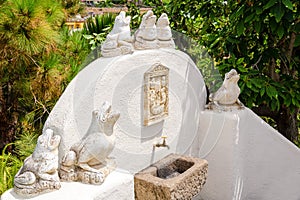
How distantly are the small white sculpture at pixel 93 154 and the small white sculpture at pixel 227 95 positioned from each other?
153 cm

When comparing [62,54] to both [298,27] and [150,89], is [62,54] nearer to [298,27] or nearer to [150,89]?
[150,89]

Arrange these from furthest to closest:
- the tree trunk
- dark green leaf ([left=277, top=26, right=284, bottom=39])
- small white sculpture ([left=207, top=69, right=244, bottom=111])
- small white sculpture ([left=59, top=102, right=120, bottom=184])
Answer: the tree trunk → small white sculpture ([left=207, top=69, right=244, bottom=111]) → dark green leaf ([left=277, top=26, right=284, bottom=39]) → small white sculpture ([left=59, top=102, right=120, bottom=184])

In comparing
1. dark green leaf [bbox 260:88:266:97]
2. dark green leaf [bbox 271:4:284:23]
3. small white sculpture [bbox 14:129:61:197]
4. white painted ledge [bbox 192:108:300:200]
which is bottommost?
white painted ledge [bbox 192:108:300:200]

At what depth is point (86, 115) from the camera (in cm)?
235

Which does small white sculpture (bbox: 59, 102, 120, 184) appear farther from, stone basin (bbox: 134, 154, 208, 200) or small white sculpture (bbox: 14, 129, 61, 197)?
stone basin (bbox: 134, 154, 208, 200)

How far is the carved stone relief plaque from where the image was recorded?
2877 millimetres

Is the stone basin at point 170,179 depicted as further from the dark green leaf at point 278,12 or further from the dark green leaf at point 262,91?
the dark green leaf at point 278,12

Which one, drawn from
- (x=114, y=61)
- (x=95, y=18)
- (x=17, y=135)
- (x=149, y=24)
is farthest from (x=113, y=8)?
(x=114, y=61)

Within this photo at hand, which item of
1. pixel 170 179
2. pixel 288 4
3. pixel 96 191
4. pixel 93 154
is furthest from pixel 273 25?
pixel 96 191

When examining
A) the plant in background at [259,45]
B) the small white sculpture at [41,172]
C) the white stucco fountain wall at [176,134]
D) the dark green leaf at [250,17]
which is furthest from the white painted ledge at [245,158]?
the small white sculpture at [41,172]

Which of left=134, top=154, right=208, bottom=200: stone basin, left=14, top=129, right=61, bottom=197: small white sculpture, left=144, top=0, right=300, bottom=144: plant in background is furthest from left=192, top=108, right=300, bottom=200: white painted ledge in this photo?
left=14, top=129, right=61, bottom=197: small white sculpture

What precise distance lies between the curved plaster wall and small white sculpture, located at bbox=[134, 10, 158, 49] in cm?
7

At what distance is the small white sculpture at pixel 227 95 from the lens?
133 inches

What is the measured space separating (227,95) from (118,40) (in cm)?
138
